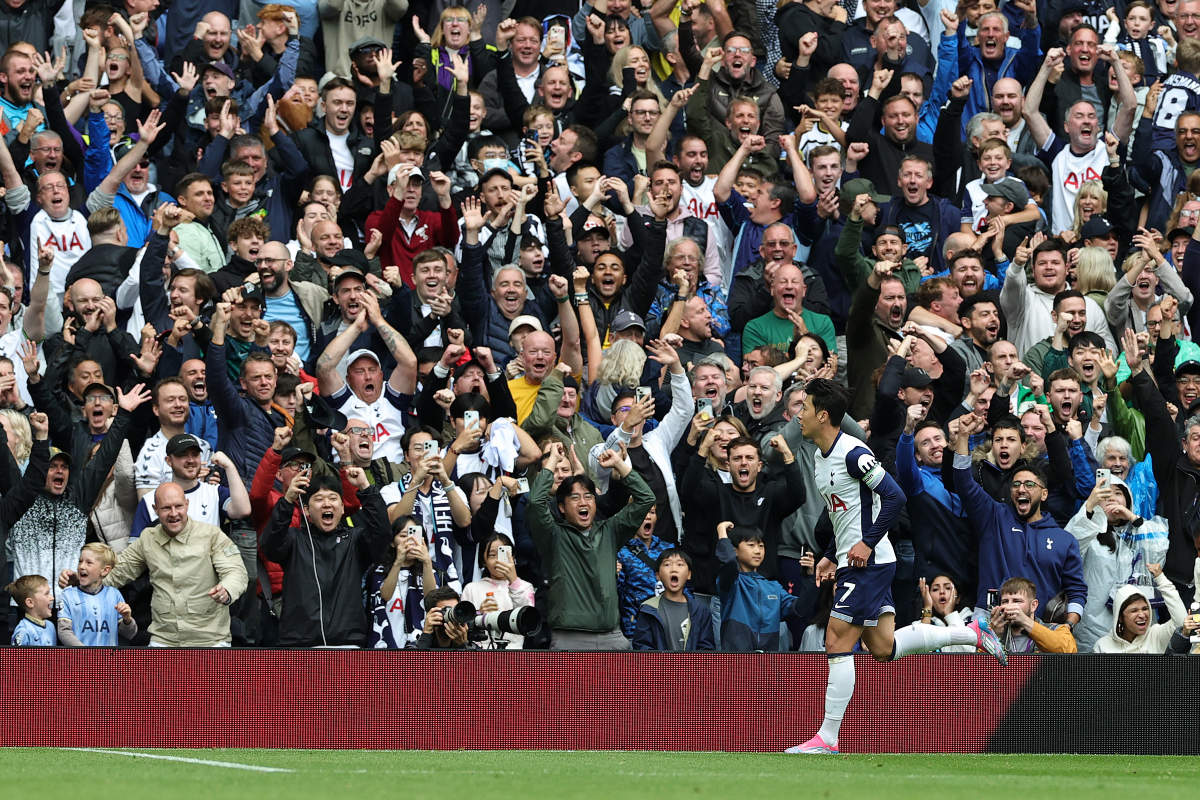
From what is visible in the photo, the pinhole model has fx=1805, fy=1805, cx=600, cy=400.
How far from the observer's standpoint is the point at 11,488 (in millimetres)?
13219

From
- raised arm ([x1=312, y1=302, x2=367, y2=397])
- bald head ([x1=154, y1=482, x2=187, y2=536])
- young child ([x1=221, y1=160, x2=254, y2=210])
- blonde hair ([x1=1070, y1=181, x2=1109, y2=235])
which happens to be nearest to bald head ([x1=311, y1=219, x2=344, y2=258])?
young child ([x1=221, y1=160, x2=254, y2=210])

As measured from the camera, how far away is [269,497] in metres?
13.4

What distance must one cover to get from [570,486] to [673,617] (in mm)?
1230

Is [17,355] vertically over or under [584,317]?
under

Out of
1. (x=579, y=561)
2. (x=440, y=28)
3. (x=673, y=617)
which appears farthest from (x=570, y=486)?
(x=440, y=28)

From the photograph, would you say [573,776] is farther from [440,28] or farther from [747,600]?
[440,28]

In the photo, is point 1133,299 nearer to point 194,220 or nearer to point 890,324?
point 890,324

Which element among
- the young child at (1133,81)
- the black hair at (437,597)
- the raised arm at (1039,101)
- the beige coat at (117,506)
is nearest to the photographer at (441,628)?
the black hair at (437,597)

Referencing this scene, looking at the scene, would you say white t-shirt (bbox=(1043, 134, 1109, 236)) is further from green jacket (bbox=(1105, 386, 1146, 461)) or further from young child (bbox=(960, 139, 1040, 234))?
green jacket (bbox=(1105, 386, 1146, 461))

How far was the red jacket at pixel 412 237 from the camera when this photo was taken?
16031 mm

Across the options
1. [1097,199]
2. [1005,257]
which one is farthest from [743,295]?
[1097,199]

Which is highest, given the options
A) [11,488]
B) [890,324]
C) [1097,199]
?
[1097,199]

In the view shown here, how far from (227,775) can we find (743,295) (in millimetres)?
8136

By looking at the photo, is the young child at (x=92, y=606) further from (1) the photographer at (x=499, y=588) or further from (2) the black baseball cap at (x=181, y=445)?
(1) the photographer at (x=499, y=588)
